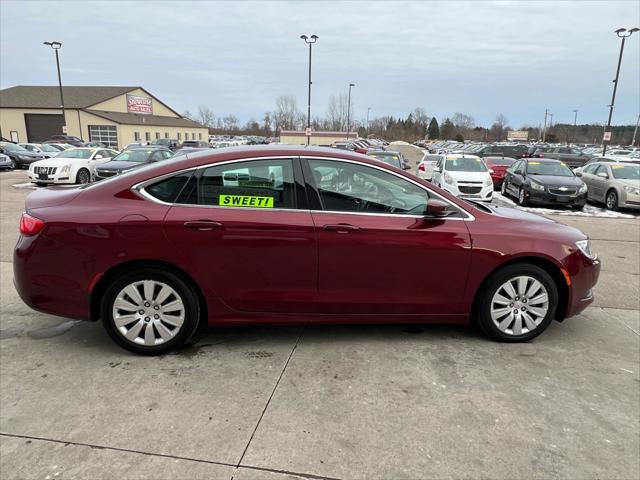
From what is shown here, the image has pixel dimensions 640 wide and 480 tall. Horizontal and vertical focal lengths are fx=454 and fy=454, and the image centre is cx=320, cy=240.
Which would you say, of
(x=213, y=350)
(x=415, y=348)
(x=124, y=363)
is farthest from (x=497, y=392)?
(x=124, y=363)

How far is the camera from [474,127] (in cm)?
13825

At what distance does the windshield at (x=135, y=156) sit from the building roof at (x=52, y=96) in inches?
1783

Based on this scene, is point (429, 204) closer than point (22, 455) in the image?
No

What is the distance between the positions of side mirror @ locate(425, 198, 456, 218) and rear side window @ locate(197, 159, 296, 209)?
1.10 m

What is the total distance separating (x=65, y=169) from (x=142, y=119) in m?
49.3

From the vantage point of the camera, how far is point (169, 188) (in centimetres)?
363

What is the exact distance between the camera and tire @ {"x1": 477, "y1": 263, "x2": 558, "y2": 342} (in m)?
3.87

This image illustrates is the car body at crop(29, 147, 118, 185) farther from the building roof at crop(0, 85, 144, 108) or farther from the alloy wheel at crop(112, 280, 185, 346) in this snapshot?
the building roof at crop(0, 85, 144, 108)

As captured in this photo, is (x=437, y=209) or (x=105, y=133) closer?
(x=437, y=209)

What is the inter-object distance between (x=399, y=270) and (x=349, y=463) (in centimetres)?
163

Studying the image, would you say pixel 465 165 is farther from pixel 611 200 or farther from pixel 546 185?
pixel 611 200

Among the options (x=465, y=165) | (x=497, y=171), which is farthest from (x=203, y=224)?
(x=497, y=171)

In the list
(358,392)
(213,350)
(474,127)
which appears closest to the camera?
(358,392)

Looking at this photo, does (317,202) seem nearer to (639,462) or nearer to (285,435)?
(285,435)
